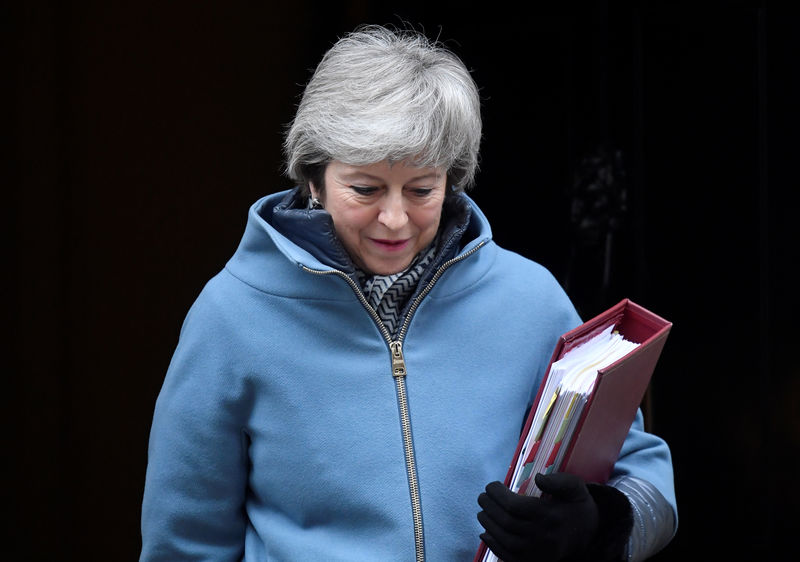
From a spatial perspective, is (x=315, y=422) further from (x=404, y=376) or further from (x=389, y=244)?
(x=389, y=244)

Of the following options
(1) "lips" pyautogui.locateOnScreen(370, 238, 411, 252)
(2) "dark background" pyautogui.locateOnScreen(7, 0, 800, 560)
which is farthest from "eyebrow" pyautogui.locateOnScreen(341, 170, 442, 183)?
(2) "dark background" pyautogui.locateOnScreen(7, 0, 800, 560)

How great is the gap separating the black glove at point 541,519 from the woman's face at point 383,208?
0.43 m

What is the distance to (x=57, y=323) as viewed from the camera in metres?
3.05

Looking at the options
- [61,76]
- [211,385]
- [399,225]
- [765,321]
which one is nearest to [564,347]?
[399,225]

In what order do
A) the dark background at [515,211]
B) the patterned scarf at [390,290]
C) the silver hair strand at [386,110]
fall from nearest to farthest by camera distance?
the silver hair strand at [386,110] < the patterned scarf at [390,290] < the dark background at [515,211]

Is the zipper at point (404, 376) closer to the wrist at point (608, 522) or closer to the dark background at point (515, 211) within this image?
the wrist at point (608, 522)

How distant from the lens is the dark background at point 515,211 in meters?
3.00

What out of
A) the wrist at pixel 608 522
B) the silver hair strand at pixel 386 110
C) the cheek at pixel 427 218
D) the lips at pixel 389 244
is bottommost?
the wrist at pixel 608 522

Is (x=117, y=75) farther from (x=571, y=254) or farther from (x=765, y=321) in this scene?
(x=765, y=321)

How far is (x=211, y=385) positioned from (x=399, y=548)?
40 centimetres

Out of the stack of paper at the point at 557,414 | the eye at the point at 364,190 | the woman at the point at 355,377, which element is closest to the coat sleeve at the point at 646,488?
the woman at the point at 355,377

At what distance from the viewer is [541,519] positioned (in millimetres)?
1606

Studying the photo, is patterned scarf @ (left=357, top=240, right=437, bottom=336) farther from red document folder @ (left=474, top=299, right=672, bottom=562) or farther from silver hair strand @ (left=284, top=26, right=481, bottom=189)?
red document folder @ (left=474, top=299, right=672, bottom=562)

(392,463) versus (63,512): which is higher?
(392,463)
